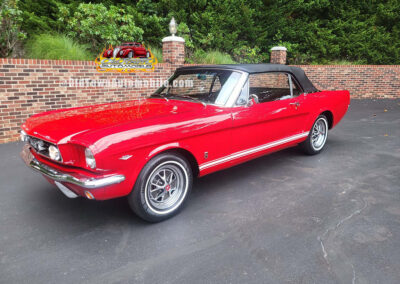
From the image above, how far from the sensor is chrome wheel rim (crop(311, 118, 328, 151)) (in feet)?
16.9

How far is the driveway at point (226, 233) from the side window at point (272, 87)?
42.5 inches

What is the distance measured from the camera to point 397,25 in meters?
15.1

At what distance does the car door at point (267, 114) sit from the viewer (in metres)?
3.68

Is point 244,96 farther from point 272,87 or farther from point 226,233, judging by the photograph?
point 226,233

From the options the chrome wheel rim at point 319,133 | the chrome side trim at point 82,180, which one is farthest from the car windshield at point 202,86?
the chrome wheel rim at point 319,133

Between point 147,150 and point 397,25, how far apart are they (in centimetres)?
1689

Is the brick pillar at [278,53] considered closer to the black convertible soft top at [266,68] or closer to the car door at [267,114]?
the black convertible soft top at [266,68]

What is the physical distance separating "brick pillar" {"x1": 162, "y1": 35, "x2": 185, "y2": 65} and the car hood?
16.2 feet

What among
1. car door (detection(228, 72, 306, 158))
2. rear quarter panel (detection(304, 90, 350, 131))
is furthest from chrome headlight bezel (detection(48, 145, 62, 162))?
rear quarter panel (detection(304, 90, 350, 131))

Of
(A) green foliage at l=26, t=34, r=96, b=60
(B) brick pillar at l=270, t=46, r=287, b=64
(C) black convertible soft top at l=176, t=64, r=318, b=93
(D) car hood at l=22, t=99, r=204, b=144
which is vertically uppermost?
(B) brick pillar at l=270, t=46, r=287, b=64

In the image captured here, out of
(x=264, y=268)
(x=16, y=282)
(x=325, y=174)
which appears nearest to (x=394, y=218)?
(x=325, y=174)

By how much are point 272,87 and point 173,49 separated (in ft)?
15.4

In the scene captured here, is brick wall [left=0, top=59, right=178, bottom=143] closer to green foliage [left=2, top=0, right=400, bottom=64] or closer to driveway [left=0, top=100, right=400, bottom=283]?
driveway [left=0, top=100, right=400, bottom=283]

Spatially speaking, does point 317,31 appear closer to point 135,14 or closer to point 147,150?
point 135,14
